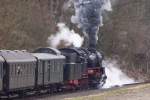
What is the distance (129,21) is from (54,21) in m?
9.63

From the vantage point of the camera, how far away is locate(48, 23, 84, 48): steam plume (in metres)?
36.1

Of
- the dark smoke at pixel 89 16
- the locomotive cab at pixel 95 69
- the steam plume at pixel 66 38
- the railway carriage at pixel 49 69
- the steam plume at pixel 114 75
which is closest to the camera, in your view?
the railway carriage at pixel 49 69

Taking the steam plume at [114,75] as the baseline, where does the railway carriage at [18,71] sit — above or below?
above

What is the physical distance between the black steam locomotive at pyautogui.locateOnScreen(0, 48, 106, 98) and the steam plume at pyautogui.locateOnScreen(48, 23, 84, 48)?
5.09m

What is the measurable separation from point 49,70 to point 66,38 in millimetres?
11282

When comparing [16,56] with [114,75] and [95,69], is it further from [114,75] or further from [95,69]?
[114,75]

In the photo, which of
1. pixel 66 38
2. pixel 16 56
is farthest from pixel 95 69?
pixel 16 56

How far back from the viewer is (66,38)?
36469mm

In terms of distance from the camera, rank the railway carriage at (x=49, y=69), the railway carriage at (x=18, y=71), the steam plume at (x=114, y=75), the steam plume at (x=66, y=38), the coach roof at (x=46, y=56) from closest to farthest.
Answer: the railway carriage at (x=18, y=71) < the railway carriage at (x=49, y=69) < the coach roof at (x=46, y=56) < the steam plume at (x=66, y=38) < the steam plume at (x=114, y=75)

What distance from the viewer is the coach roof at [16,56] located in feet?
71.2

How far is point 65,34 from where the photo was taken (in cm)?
3712

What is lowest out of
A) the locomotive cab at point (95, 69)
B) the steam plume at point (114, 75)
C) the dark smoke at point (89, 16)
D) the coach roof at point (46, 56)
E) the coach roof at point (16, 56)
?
the steam plume at point (114, 75)

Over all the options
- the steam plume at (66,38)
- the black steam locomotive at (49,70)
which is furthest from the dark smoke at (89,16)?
the black steam locomotive at (49,70)

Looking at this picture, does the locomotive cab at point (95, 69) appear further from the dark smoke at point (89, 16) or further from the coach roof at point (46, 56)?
the dark smoke at point (89, 16)
